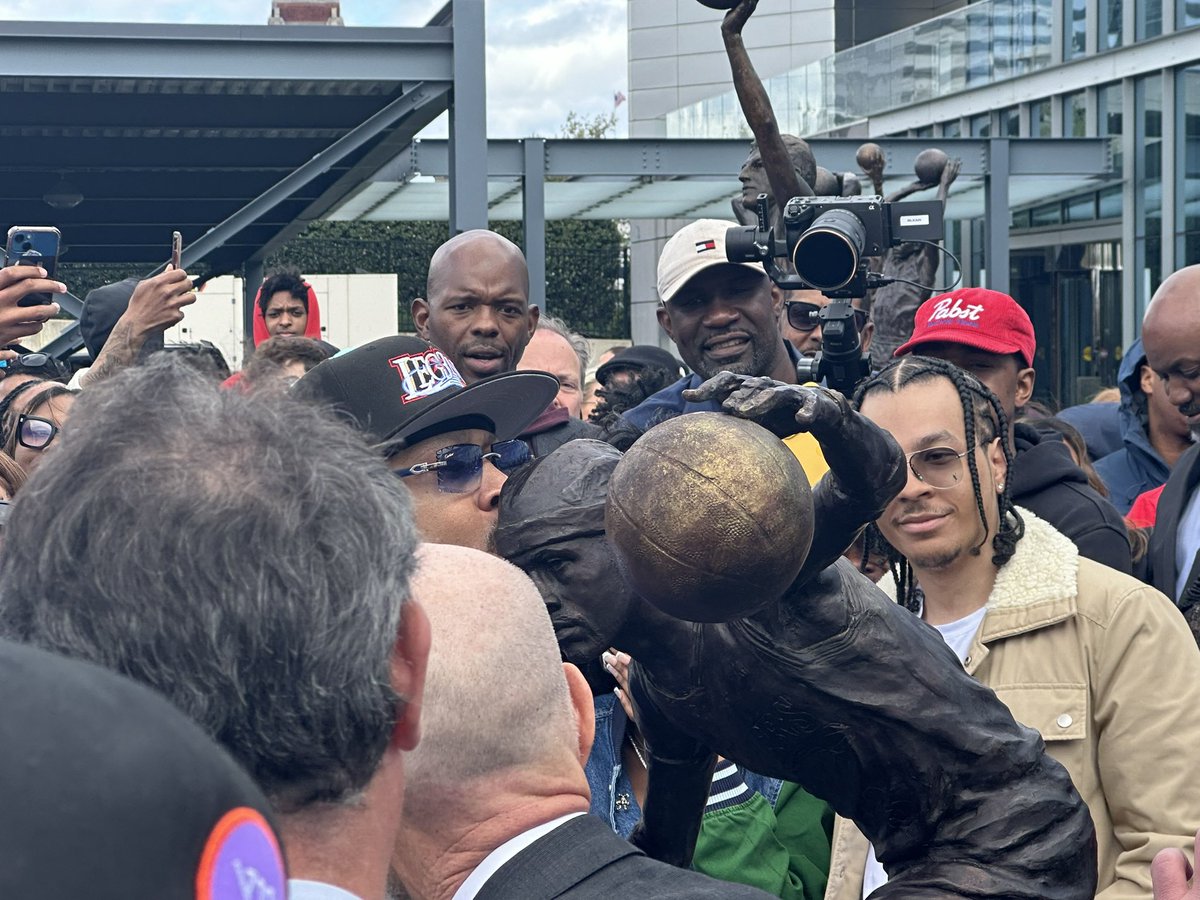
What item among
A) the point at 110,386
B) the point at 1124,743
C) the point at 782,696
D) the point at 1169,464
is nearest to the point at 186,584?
the point at 110,386

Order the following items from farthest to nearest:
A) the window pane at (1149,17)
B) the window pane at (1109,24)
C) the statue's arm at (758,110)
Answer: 1. the window pane at (1109,24)
2. the window pane at (1149,17)
3. the statue's arm at (758,110)

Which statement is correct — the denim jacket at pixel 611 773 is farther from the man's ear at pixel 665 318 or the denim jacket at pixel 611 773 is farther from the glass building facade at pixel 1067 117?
the glass building facade at pixel 1067 117

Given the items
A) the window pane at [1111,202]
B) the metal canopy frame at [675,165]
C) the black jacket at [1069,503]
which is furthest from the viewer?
the window pane at [1111,202]

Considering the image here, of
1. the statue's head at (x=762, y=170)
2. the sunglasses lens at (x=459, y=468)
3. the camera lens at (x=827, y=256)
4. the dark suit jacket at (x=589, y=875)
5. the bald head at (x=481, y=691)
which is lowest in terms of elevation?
the dark suit jacket at (x=589, y=875)

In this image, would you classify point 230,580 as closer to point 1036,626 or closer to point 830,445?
point 830,445

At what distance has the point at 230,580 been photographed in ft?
3.94

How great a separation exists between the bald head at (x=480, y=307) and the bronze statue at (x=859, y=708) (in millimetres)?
2045

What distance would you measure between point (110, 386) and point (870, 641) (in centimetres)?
125

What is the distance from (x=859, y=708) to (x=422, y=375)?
3.95 feet

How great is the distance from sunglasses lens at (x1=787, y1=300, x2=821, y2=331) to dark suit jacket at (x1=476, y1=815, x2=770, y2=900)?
367cm

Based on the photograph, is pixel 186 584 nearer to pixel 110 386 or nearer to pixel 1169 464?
pixel 110 386

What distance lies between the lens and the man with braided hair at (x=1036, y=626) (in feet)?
9.69

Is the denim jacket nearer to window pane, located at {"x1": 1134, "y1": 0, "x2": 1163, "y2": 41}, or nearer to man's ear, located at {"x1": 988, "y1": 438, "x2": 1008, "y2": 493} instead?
man's ear, located at {"x1": 988, "y1": 438, "x2": 1008, "y2": 493}

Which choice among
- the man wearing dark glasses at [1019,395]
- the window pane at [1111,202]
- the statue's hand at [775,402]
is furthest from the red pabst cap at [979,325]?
the window pane at [1111,202]
